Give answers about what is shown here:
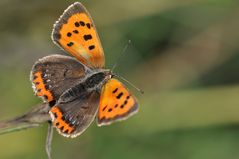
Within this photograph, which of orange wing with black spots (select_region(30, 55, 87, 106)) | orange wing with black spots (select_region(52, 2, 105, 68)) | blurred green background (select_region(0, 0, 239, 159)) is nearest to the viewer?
orange wing with black spots (select_region(30, 55, 87, 106))

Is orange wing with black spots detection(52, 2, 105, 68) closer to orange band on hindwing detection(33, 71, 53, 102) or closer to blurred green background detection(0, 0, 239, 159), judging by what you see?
orange band on hindwing detection(33, 71, 53, 102)

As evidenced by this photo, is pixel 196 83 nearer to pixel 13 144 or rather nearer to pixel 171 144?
pixel 171 144

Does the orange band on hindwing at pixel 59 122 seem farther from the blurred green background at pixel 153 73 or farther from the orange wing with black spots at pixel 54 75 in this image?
the blurred green background at pixel 153 73

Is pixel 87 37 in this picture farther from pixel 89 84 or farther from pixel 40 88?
pixel 40 88

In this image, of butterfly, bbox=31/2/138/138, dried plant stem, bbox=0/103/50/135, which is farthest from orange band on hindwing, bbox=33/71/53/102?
dried plant stem, bbox=0/103/50/135

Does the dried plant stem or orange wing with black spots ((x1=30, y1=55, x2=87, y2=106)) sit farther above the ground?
orange wing with black spots ((x1=30, y1=55, x2=87, y2=106))

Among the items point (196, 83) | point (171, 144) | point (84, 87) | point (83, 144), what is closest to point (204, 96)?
point (196, 83)

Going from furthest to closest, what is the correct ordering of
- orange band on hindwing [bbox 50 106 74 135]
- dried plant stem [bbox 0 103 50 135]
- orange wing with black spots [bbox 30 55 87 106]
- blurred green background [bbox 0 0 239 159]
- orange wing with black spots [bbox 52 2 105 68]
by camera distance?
blurred green background [bbox 0 0 239 159]
orange wing with black spots [bbox 52 2 105 68]
orange wing with black spots [bbox 30 55 87 106]
orange band on hindwing [bbox 50 106 74 135]
dried plant stem [bbox 0 103 50 135]
